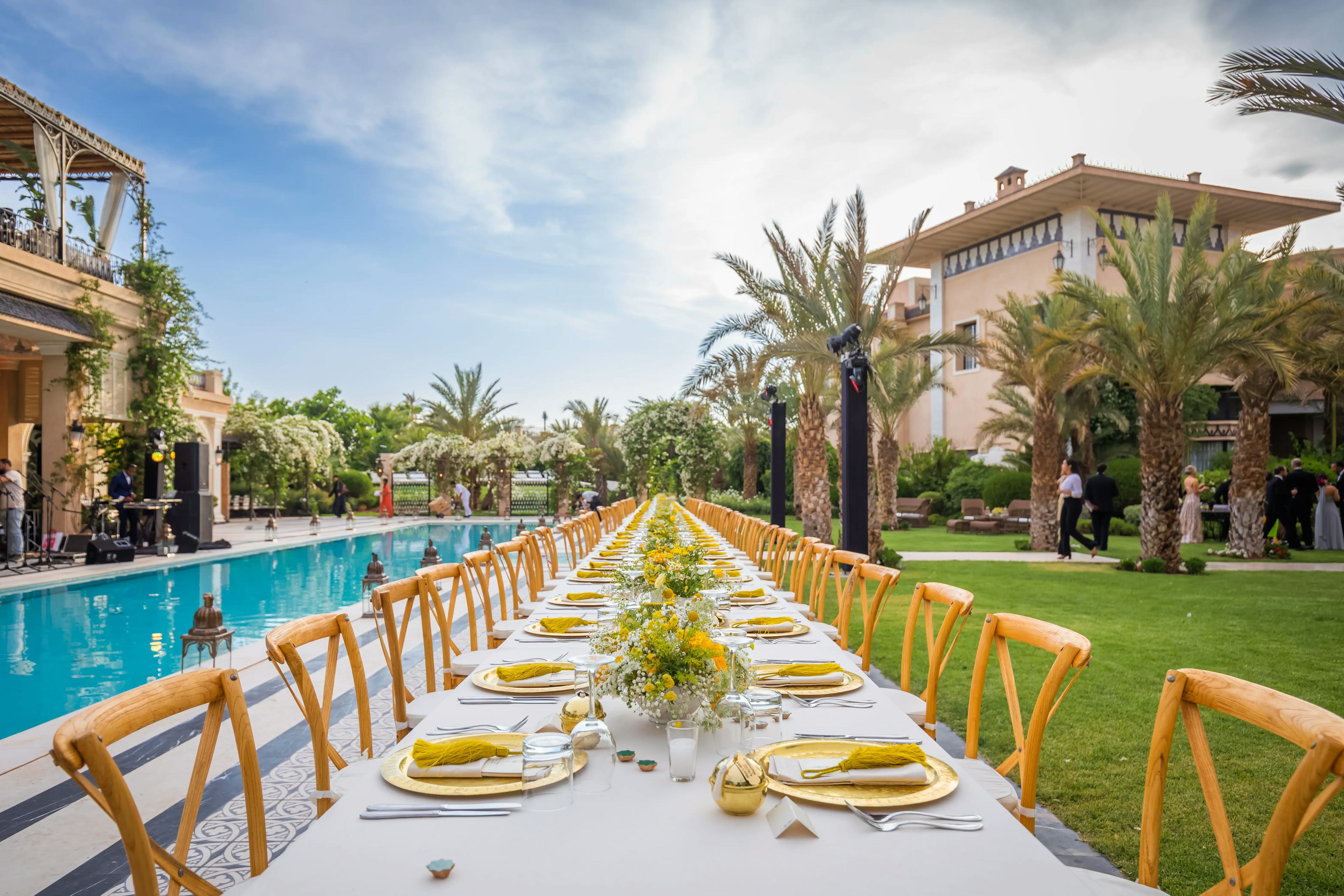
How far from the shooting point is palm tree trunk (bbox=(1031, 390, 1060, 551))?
538 inches

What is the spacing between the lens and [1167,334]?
10.4 meters

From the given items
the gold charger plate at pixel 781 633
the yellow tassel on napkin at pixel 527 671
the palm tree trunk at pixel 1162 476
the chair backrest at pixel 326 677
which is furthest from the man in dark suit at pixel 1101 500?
the chair backrest at pixel 326 677

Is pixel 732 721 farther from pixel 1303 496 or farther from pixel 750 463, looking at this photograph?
pixel 750 463

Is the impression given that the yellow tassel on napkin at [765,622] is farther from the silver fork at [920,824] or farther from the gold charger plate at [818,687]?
the silver fork at [920,824]

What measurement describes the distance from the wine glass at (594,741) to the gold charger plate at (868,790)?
30cm

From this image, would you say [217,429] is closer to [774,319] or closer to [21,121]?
[21,121]

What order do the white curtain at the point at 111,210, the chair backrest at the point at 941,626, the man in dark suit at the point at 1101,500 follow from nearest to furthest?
the chair backrest at the point at 941,626 < the man in dark suit at the point at 1101,500 < the white curtain at the point at 111,210

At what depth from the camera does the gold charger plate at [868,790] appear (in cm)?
145

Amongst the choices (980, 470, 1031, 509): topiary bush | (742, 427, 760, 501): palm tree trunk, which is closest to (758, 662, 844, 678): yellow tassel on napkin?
(980, 470, 1031, 509): topiary bush

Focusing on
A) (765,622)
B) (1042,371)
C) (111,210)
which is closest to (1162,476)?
(1042,371)

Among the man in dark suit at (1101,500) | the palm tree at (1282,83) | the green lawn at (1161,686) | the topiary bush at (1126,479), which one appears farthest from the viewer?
the topiary bush at (1126,479)

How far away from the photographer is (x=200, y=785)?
5.18ft

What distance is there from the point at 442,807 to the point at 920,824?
0.84 metres

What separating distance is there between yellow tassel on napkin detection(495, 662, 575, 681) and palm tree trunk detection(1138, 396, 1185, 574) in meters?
10.3
